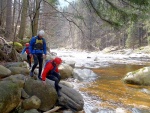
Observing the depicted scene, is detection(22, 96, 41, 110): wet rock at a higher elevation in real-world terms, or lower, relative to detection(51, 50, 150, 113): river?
higher

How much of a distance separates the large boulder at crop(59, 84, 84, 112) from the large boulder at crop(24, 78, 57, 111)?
24 centimetres

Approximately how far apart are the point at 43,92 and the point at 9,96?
1070 millimetres

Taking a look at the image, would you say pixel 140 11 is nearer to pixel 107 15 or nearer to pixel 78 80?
pixel 107 15

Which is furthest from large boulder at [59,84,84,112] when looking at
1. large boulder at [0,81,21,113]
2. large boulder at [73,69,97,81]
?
large boulder at [73,69,97,81]

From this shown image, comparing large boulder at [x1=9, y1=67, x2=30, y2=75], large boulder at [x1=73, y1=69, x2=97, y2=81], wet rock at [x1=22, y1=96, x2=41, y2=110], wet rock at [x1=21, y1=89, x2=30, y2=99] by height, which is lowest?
large boulder at [x1=73, y1=69, x2=97, y2=81]

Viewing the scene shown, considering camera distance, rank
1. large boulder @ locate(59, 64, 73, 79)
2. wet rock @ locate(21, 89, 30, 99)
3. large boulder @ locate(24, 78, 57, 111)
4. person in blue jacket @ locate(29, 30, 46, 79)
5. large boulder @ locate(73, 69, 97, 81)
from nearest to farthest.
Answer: wet rock @ locate(21, 89, 30, 99) < large boulder @ locate(24, 78, 57, 111) < person in blue jacket @ locate(29, 30, 46, 79) < large boulder @ locate(59, 64, 73, 79) < large boulder @ locate(73, 69, 97, 81)

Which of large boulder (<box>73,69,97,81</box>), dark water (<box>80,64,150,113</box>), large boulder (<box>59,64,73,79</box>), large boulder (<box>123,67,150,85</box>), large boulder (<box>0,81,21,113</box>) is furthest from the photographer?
large boulder (<box>73,69,97,81</box>)

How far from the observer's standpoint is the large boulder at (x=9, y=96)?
4.48 m

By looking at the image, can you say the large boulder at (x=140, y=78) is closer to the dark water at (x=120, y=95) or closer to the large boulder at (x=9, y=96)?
the dark water at (x=120, y=95)

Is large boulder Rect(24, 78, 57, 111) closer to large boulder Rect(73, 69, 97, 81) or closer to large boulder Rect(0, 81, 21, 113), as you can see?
large boulder Rect(0, 81, 21, 113)

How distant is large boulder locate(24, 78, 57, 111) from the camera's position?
5367 mm

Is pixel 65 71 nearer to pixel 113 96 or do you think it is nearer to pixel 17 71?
pixel 113 96

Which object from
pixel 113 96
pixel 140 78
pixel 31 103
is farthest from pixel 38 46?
pixel 140 78

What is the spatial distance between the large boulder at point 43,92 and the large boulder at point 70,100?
0.79ft
